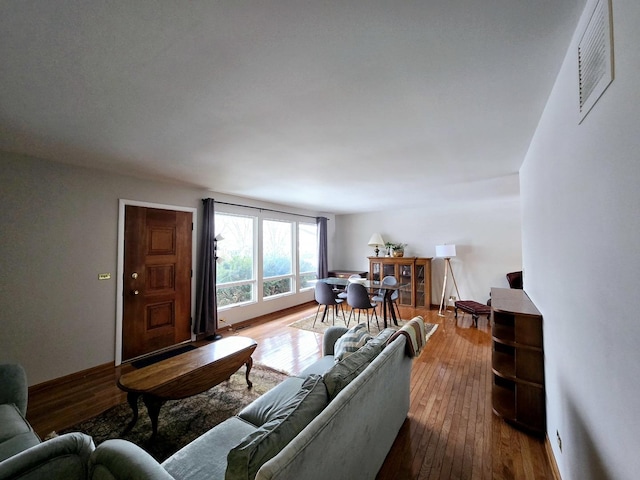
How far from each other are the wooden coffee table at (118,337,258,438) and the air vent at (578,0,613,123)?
2.89 m

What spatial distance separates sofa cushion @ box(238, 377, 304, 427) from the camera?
1561 mm

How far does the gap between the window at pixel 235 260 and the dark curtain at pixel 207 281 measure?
0.22 meters

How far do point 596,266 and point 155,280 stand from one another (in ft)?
14.1

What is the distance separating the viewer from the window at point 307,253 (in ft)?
20.6

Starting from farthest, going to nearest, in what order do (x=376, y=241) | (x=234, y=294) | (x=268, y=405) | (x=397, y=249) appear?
(x=376, y=241)
(x=397, y=249)
(x=234, y=294)
(x=268, y=405)

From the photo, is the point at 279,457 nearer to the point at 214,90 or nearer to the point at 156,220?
the point at 214,90

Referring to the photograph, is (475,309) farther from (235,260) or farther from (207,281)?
(207,281)

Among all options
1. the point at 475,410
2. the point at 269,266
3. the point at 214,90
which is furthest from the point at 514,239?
the point at 214,90

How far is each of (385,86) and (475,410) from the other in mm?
2747

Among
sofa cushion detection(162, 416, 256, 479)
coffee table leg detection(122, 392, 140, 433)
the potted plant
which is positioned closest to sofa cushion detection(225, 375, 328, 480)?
sofa cushion detection(162, 416, 256, 479)

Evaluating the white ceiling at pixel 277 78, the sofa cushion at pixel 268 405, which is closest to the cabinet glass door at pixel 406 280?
the white ceiling at pixel 277 78

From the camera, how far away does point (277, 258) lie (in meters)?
5.63

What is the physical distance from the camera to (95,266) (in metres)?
3.06

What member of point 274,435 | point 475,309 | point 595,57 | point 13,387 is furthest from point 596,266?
point 475,309
